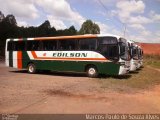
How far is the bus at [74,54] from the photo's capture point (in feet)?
65.1

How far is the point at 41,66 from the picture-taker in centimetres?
2362

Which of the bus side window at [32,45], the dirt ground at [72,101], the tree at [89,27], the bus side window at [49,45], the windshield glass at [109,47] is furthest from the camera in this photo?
the tree at [89,27]

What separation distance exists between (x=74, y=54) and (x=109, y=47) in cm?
286

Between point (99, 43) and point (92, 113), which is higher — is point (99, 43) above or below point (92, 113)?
above

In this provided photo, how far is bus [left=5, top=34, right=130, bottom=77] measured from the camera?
781 inches

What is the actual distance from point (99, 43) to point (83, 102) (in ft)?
31.7

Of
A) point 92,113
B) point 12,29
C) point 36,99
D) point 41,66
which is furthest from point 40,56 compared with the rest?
point 12,29

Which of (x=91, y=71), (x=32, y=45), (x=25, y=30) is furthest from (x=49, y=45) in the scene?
(x=25, y=30)

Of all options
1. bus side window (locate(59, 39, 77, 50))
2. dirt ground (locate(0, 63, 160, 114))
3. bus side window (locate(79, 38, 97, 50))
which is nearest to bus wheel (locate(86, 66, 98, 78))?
bus side window (locate(79, 38, 97, 50))

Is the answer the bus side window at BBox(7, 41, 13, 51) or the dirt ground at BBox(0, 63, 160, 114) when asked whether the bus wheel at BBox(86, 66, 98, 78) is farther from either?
the bus side window at BBox(7, 41, 13, 51)

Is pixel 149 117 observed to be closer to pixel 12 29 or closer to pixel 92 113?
pixel 92 113

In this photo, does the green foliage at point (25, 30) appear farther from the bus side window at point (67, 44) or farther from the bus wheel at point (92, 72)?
the bus wheel at point (92, 72)

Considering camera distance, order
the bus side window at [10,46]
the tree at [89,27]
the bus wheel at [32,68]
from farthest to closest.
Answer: the tree at [89,27] → the bus side window at [10,46] → the bus wheel at [32,68]

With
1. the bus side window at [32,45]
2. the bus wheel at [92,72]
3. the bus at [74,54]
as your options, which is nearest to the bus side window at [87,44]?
the bus at [74,54]
